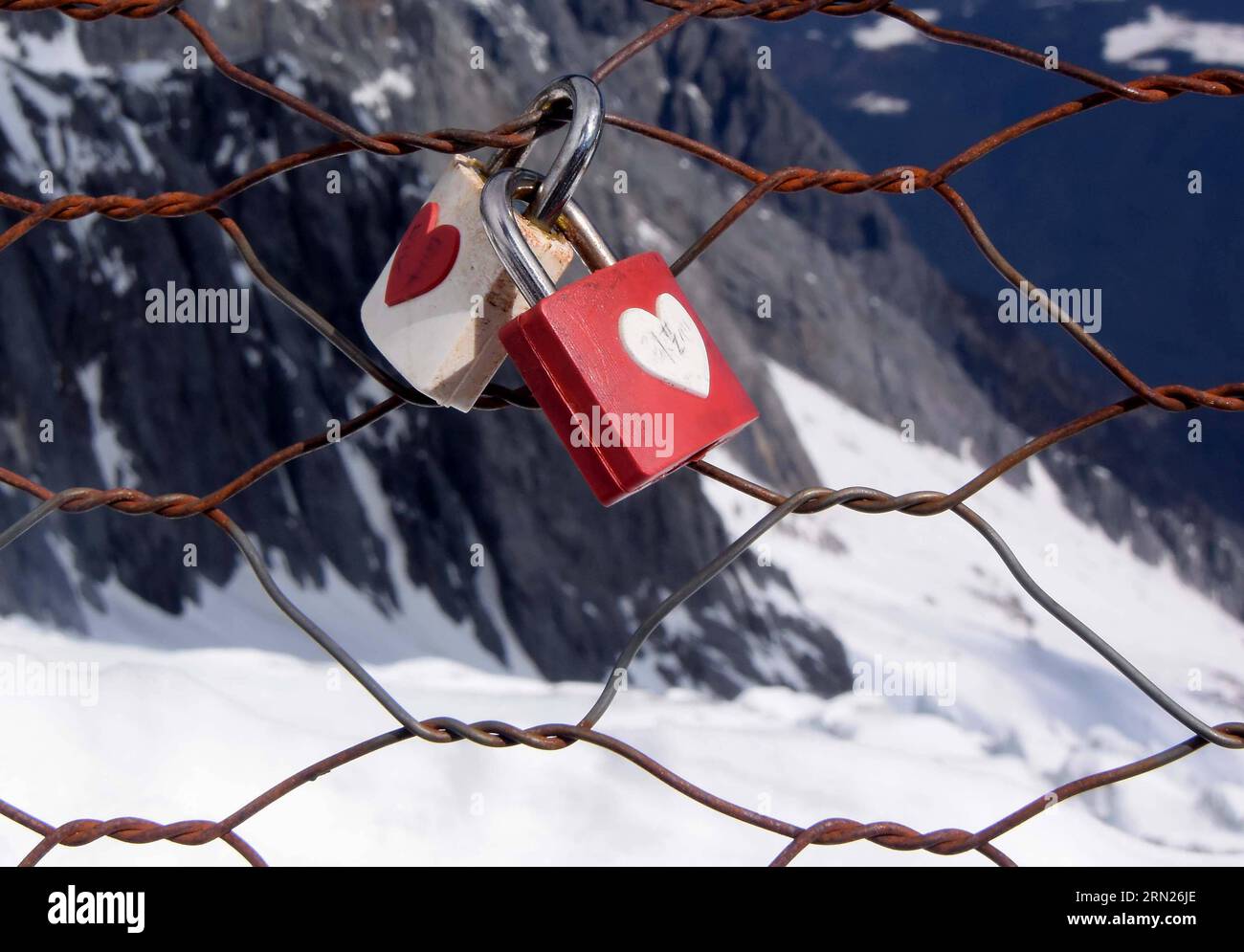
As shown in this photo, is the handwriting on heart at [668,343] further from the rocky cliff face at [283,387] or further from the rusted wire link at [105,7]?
the rocky cliff face at [283,387]

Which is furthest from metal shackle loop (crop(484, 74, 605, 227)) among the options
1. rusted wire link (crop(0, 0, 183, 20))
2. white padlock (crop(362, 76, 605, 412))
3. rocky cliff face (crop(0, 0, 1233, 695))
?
rocky cliff face (crop(0, 0, 1233, 695))

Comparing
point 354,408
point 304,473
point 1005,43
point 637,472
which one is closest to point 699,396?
point 637,472

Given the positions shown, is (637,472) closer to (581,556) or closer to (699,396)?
(699,396)

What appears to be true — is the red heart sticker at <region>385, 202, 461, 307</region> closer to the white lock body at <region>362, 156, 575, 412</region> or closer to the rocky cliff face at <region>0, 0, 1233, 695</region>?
the white lock body at <region>362, 156, 575, 412</region>

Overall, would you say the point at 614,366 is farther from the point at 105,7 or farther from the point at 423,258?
the point at 105,7

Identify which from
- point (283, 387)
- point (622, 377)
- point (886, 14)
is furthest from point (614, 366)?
point (283, 387)

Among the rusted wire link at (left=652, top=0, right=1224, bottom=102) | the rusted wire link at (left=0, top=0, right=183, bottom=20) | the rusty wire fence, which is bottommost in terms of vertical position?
the rusty wire fence

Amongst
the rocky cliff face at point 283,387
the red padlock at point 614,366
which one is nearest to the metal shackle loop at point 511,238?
the red padlock at point 614,366

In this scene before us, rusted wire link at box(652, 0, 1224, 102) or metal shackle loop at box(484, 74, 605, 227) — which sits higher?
rusted wire link at box(652, 0, 1224, 102)
